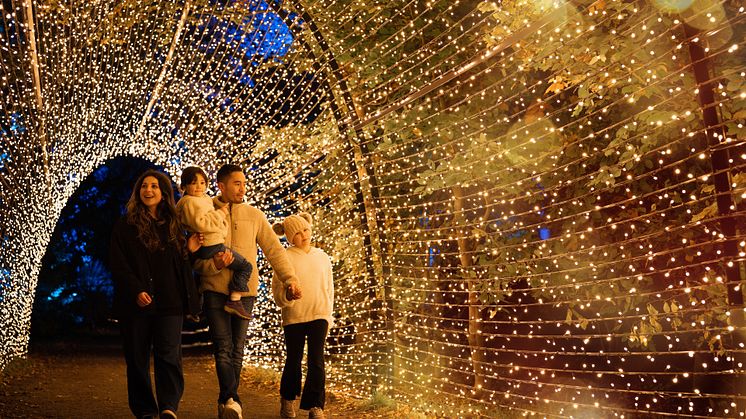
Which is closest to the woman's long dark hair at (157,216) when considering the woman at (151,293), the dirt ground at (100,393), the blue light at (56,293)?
the woman at (151,293)

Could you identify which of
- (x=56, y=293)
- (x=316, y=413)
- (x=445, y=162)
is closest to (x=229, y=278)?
(x=316, y=413)

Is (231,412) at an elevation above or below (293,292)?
below

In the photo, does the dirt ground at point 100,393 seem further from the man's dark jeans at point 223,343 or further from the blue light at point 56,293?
the blue light at point 56,293

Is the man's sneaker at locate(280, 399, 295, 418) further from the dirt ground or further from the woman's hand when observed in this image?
the woman's hand

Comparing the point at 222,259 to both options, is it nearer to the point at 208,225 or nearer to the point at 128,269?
the point at 208,225

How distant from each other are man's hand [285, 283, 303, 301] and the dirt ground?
1.07m

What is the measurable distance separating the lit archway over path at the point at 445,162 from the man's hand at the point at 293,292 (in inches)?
43.4

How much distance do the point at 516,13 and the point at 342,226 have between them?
288 cm

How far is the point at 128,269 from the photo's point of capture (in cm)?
484

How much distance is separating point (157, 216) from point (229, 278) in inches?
22.7

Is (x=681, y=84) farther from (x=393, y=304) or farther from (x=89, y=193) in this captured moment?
(x=89, y=193)

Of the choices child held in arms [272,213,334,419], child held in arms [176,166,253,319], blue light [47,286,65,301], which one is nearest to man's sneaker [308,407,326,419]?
child held in arms [272,213,334,419]

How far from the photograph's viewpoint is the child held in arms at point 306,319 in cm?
547

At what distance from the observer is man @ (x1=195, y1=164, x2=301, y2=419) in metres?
5.19
